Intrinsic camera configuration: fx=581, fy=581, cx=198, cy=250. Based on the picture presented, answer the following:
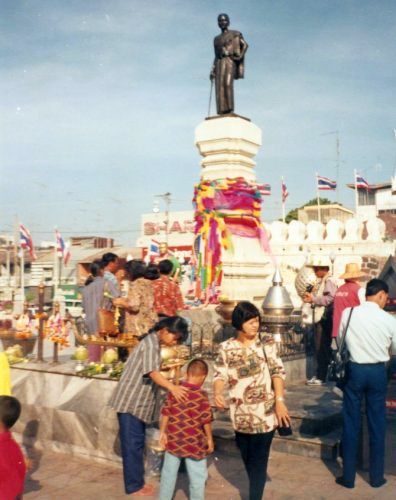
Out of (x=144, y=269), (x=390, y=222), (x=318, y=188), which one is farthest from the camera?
(x=390, y=222)

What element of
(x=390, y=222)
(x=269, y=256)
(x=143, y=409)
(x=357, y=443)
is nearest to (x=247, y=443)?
(x=143, y=409)

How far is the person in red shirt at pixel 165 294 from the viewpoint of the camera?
6.70 metres

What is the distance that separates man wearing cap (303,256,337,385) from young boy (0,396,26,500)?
4.99 metres

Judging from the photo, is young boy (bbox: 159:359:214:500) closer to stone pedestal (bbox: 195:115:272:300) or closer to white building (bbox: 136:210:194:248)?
stone pedestal (bbox: 195:115:272:300)

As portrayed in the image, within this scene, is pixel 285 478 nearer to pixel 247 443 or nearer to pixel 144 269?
pixel 247 443

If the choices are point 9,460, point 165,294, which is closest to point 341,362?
point 165,294

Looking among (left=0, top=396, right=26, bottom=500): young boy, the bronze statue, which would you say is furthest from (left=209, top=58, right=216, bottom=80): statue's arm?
(left=0, top=396, right=26, bottom=500): young boy

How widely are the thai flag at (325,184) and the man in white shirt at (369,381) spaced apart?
22451 mm

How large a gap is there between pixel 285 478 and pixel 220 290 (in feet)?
19.4

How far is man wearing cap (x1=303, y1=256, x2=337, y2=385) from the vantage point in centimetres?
766

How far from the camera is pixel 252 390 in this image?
12.8ft

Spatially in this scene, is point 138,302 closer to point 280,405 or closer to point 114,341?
point 114,341

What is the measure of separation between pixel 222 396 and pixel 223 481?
1.38m

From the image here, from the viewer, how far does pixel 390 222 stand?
1171 inches
